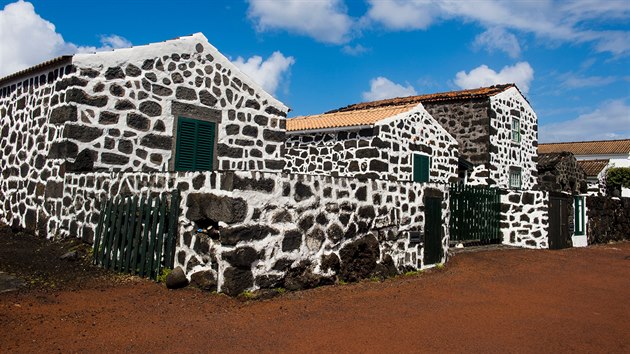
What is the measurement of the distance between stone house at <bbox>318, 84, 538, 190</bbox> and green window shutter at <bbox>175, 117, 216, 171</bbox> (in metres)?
8.98

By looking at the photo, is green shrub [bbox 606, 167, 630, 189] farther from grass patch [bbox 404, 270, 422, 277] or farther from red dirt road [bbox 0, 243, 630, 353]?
grass patch [bbox 404, 270, 422, 277]

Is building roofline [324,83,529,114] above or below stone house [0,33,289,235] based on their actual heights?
above

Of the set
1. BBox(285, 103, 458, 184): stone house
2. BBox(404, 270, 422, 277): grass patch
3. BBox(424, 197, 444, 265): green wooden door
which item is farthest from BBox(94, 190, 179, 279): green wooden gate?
BBox(285, 103, 458, 184): stone house

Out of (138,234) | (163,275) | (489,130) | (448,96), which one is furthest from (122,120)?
(448,96)

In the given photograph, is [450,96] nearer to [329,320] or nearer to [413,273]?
[413,273]

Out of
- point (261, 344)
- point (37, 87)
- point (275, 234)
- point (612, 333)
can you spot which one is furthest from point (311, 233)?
point (37, 87)

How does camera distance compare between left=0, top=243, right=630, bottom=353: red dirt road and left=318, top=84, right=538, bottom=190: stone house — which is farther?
left=318, top=84, right=538, bottom=190: stone house

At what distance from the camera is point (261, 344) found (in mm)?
4230

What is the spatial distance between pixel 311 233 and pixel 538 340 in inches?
126

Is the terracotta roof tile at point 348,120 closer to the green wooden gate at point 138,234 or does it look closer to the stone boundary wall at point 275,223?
the stone boundary wall at point 275,223

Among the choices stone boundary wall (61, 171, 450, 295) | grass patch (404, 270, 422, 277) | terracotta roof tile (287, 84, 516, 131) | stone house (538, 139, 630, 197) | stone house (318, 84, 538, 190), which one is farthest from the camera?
stone house (538, 139, 630, 197)

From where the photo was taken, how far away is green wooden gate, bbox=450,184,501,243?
12.1 metres

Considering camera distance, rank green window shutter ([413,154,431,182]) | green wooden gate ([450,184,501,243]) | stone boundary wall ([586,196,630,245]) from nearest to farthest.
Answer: green wooden gate ([450,184,501,243]), green window shutter ([413,154,431,182]), stone boundary wall ([586,196,630,245])

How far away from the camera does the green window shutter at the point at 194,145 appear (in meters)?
10.5
